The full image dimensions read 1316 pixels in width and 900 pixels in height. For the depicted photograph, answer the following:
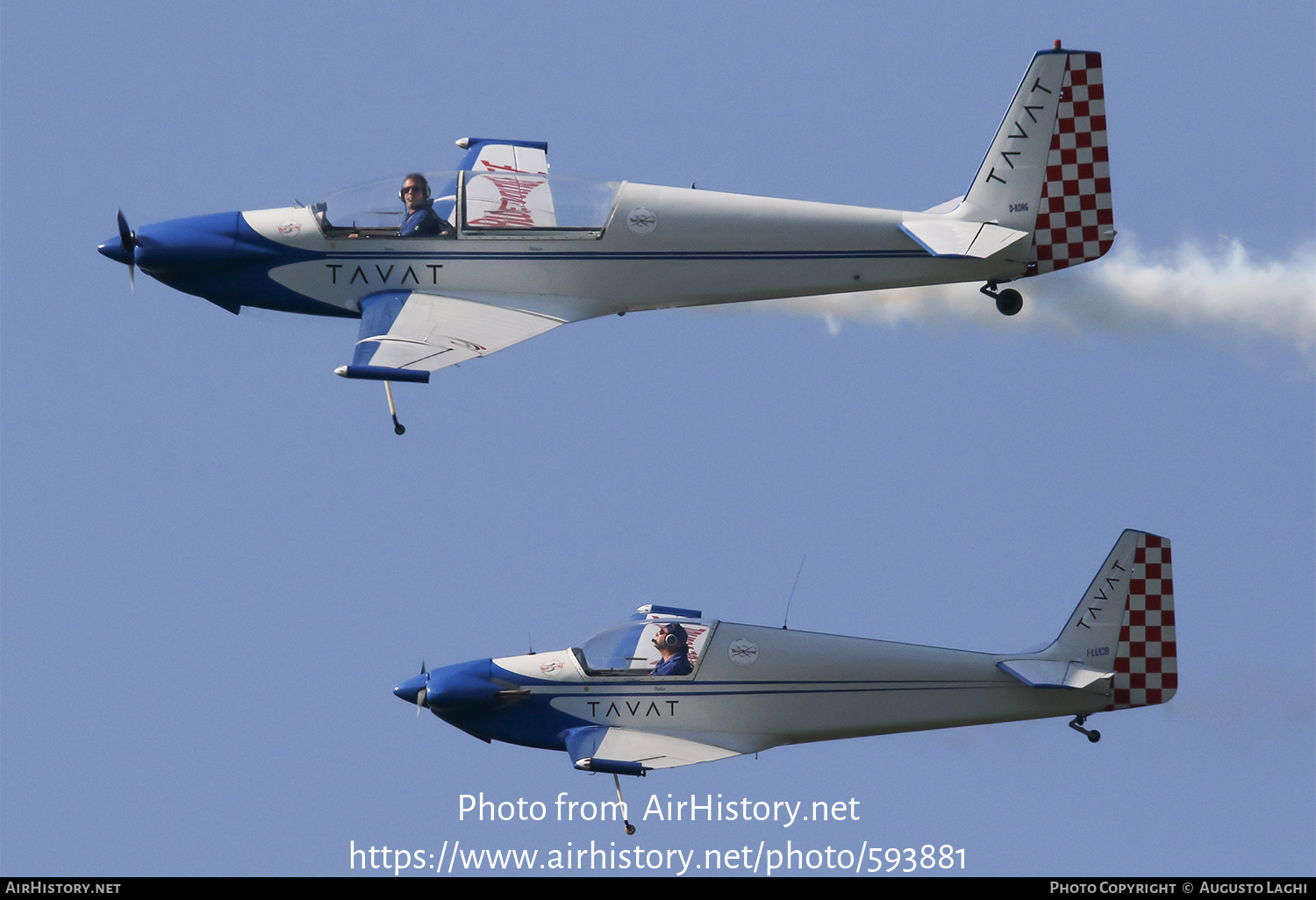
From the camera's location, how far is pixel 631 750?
58.9 feet

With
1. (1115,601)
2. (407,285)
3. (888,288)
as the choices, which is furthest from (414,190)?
(1115,601)

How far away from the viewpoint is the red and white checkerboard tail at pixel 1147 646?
18.6 m

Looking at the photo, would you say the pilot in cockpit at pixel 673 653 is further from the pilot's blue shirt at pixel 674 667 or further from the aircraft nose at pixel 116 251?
the aircraft nose at pixel 116 251

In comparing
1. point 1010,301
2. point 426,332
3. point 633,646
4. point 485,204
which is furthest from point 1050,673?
point 485,204

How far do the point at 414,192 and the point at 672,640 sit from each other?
4455 mm

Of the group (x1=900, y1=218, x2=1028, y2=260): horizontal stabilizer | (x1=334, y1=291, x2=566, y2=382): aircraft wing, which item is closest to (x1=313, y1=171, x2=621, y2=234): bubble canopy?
(x1=334, y1=291, x2=566, y2=382): aircraft wing

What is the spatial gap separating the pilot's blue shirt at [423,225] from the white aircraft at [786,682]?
3.76 meters

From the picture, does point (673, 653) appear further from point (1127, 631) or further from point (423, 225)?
point (423, 225)

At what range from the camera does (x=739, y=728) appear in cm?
1833

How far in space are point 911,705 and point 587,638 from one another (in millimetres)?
2859

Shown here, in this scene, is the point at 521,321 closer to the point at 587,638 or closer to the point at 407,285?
the point at 407,285

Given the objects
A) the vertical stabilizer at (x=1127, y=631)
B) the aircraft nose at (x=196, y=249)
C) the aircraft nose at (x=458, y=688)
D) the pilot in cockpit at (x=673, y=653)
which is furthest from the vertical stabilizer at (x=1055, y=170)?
the aircraft nose at (x=196, y=249)

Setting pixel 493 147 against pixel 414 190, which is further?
pixel 493 147

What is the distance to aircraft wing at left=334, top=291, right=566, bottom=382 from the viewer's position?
17.2 meters
